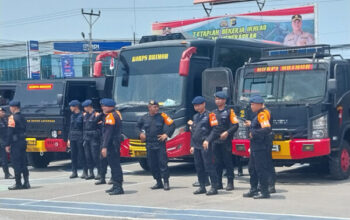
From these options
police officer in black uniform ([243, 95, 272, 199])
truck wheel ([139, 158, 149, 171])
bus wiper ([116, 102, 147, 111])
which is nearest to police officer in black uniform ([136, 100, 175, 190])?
police officer in black uniform ([243, 95, 272, 199])

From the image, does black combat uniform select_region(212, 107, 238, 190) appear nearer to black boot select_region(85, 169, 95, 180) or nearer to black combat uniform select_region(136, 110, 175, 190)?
black combat uniform select_region(136, 110, 175, 190)

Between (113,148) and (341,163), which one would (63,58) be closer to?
(113,148)

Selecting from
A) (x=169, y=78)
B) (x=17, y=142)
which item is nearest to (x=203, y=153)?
(x=169, y=78)

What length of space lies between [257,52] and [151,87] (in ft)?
13.0

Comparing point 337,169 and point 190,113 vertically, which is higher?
point 190,113

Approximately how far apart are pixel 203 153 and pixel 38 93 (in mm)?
7394

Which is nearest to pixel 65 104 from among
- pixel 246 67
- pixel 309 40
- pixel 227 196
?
pixel 246 67

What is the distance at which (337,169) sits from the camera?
12.6 meters

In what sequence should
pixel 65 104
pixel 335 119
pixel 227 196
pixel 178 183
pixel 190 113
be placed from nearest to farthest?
pixel 227 196, pixel 335 119, pixel 178 183, pixel 190 113, pixel 65 104

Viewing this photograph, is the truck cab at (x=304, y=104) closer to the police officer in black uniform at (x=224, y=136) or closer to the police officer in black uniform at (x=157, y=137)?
the police officer in black uniform at (x=224, y=136)

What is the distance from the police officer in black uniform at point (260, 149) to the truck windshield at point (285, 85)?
6.75 ft

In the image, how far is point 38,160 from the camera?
1814 cm

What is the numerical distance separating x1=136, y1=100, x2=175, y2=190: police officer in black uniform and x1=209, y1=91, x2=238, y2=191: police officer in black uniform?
3.34ft

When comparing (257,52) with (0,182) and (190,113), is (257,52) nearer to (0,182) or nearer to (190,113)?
(190,113)
